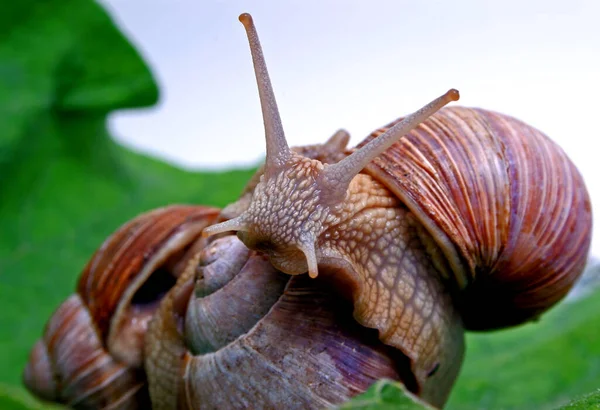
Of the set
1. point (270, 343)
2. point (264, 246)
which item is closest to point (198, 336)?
point (270, 343)

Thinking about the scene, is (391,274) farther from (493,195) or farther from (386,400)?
(386,400)

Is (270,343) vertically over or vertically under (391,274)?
under

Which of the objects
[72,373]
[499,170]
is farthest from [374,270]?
[72,373]

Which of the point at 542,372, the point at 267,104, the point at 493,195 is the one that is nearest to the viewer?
the point at 267,104

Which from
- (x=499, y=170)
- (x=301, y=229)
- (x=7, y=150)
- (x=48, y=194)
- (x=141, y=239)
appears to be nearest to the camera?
(x=301, y=229)

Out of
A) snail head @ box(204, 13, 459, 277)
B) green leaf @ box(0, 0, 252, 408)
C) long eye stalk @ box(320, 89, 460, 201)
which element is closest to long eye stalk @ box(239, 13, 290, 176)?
snail head @ box(204, 13, 459, 277)

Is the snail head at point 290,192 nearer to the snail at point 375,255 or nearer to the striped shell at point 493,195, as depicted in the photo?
the snail at point 375,255

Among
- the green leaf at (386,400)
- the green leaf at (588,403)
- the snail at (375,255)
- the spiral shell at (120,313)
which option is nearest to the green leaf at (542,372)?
the snail at (375,255)

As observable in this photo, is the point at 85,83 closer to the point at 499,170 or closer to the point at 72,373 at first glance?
the point at 72,373
